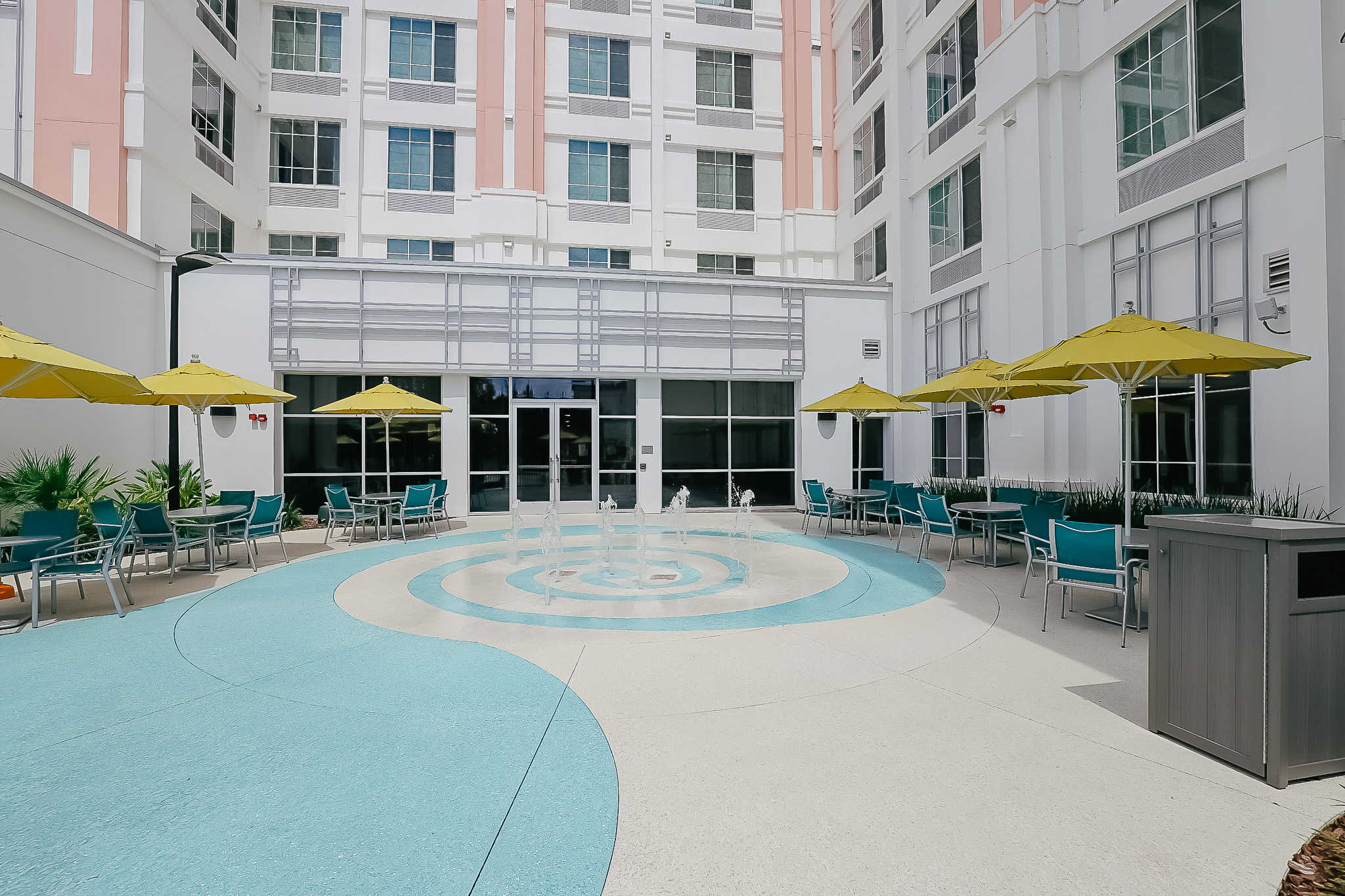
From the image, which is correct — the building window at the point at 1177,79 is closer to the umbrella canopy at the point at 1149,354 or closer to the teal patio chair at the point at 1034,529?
the umbrella canopy at the point at 1149,354

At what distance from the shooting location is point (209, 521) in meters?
9.56

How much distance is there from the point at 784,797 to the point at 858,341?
51.3ft

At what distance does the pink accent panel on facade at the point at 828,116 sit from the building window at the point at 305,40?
14.1 meters

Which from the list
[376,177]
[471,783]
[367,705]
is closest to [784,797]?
[471,783]

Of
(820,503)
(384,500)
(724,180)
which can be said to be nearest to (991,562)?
(820,503)

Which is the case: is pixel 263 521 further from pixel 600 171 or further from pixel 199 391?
pixel 600 171

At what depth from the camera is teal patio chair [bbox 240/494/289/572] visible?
9.48 m

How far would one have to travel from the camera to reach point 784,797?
3.22 meters

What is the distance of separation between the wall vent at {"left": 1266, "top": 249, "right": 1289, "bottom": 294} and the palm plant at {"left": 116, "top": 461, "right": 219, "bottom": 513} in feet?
53.5

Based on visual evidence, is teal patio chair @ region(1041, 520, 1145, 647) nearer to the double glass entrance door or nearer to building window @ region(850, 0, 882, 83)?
the double glass entrance door

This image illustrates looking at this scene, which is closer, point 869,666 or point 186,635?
point 869,666

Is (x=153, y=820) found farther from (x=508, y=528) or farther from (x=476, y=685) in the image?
(x=508, y=528)

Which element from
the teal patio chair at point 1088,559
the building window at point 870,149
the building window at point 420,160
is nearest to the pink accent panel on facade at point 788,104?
the building window at point 870,149

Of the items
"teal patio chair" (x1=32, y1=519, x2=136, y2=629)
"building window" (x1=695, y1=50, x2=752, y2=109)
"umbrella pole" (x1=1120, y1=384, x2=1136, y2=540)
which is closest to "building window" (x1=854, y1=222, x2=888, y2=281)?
"building window" (x1=695, y1=50, x2=752, y2=109)
